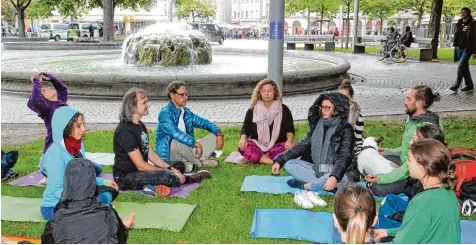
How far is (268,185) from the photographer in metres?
6.32

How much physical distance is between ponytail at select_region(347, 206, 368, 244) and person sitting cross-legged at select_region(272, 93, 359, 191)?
88.2 inches

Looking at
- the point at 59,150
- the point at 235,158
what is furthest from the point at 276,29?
the point at 59,150

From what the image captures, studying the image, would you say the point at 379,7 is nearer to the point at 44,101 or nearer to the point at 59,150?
the point at 44,101

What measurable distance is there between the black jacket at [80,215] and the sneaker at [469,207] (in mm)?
3498

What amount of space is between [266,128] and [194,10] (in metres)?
76.2

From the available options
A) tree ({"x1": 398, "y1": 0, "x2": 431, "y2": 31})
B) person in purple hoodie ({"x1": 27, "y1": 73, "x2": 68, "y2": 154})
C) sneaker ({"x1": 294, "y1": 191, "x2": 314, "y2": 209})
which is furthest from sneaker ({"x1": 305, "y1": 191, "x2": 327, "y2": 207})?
tree ({"x1": 398, "y1": 0, "x2": 431, "y2": 31})

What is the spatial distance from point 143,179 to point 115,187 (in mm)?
734

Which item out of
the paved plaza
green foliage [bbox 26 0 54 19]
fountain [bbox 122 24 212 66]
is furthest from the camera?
green foliage [bbox 26 0 54 19]

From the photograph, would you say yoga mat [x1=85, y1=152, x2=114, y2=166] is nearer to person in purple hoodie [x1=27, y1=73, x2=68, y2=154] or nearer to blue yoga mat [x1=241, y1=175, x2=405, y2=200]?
person in purple hoodie [x1=27, y1=73, x2=68, y2=154]

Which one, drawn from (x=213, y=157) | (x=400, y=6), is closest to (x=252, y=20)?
(x=400, y=6)

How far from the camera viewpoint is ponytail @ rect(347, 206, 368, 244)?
3225 mm

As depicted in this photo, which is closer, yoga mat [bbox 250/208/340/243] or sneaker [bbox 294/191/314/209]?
yoga mat [bbox 250/208/340/243]

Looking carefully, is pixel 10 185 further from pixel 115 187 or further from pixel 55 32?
pixel 55 32

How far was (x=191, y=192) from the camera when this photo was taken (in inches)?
238
